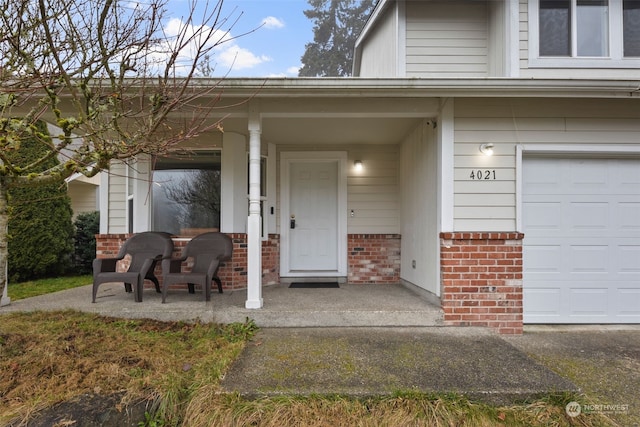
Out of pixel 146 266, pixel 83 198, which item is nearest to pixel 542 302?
Answer: pixel 146 266

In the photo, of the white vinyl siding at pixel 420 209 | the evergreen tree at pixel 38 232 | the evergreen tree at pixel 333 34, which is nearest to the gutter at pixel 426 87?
the white vinyl siding at pixel 420 209

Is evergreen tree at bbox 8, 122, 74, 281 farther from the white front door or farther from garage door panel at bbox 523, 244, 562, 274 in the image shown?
garage door panel at bbox 523, 244, 562, 274

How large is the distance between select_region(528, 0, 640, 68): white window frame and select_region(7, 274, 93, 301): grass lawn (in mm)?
7443

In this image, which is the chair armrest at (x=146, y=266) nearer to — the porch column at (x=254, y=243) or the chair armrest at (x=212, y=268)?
the chair armrest at (x=212, y=268)

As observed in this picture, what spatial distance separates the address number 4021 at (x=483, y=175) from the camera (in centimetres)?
356

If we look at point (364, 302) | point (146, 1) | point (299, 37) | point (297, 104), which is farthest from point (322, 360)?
point (299, 37)

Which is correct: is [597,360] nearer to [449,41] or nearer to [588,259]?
[588,259]

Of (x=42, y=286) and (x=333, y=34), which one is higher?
(x=333, y=34)

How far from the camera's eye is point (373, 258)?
5.27 meters

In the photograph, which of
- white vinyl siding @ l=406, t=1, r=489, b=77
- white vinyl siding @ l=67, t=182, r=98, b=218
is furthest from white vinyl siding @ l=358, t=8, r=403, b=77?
white vinyl siding @ l=67, t=182, r=98, b=218

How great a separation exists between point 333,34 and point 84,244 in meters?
15.9

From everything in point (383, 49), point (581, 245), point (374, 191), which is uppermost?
point (383, 49)

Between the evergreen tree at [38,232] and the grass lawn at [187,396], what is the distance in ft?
14.4

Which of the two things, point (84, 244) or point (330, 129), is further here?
point (84, 244)
